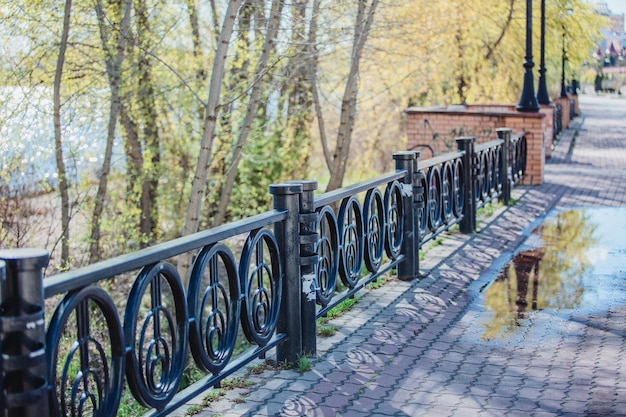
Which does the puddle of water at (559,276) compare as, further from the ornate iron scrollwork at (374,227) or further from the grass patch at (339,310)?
the grass patch at (339,310)

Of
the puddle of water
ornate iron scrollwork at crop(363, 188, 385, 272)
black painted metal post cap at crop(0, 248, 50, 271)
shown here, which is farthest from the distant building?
black painted metal post cap at crop(0, 248, 50, 271)

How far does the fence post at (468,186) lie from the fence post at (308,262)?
5.10m

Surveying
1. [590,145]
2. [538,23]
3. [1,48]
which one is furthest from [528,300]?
[538,23]

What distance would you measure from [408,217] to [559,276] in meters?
1.50

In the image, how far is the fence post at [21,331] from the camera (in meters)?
3.27

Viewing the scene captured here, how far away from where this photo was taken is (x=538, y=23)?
95.4 feet

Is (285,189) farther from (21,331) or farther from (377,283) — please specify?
(377,283)

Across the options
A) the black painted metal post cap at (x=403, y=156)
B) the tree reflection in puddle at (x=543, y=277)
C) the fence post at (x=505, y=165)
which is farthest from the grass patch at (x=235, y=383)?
the fence post at (x=505, y=165)

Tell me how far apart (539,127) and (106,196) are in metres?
7.36

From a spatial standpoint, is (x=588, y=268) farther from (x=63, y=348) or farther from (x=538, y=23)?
(x=538, y=23)

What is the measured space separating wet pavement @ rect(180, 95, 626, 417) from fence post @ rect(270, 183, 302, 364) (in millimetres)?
179

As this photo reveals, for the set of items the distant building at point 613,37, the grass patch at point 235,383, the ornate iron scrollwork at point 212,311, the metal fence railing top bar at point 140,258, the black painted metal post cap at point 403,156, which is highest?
the distant building at point 613,37

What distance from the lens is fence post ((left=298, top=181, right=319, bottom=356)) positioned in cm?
559

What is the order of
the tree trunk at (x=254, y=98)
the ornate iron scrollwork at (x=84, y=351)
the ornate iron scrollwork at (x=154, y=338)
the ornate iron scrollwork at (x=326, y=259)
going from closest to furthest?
the ornate iron scrollwork at (x=84, y=351) < the ornate iron scrollwork at (x=154, y=338) < the ornate iron scrollwork at (x=326, y=259) < the tree trunk at (x=254, y=98)
